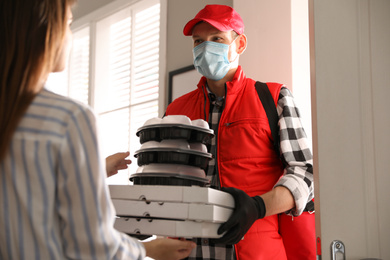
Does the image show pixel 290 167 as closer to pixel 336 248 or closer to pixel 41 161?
pixel 336 248

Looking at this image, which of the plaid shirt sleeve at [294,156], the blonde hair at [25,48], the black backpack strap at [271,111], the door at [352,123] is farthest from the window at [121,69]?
the blonde hair at [25,48]

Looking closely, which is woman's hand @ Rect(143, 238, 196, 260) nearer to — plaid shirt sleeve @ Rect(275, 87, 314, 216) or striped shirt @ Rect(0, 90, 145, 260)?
striped shirt @ Rect(0, 90, 145, 260)

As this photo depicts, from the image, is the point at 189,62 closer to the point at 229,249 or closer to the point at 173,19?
the point at 173,19

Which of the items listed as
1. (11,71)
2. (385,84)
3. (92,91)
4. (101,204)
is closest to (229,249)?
(385,84)

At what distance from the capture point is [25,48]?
2.83 ft

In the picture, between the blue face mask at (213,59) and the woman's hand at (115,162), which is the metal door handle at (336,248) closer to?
the woman's hand at (115,162)

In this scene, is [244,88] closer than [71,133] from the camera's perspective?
No

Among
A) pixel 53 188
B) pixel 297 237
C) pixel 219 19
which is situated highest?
pixel 219 19

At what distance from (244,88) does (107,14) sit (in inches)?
109

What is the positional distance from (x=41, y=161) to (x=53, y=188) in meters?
0.05

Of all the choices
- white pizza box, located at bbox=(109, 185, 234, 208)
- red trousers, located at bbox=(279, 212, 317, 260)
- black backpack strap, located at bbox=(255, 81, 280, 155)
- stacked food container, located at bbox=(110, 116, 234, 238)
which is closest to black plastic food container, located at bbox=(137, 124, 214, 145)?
stacked food container, located at bbox=(110, 116, 234, 238)

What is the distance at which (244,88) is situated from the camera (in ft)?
5.99

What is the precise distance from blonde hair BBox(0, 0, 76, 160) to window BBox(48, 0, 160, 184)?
109 inches

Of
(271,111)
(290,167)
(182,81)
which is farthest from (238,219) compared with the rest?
(182,81)
